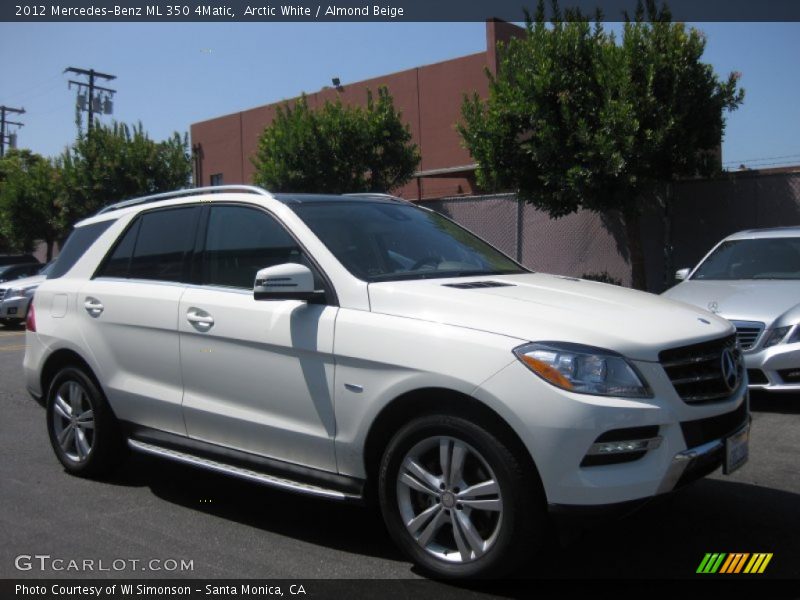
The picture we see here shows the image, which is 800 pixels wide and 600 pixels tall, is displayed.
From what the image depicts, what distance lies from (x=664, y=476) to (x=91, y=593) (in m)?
2.53

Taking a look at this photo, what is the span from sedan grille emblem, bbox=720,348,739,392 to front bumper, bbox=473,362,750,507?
0.47 m

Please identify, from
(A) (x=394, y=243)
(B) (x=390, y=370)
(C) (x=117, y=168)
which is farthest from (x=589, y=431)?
(C) (x=117, y=168)

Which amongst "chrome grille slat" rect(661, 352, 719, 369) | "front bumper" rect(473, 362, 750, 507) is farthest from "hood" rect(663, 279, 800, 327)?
"front bumper" rect(473, 362, 750, 507)

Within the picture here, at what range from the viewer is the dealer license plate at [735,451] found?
11.8 ft

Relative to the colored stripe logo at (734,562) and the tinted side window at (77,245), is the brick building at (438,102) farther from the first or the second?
the colored stripe logo at (734,562)

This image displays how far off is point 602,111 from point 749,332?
5.71 m

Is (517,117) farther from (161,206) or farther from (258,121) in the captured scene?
(258,121)

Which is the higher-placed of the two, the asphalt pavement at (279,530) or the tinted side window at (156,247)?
the tinted side window at (156,247)

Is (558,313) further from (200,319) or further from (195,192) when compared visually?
(195,192)

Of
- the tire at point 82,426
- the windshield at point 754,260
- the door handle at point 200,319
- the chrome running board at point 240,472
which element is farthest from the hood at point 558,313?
the windshield at point 754,260

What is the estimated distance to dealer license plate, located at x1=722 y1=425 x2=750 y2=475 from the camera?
11.8ft

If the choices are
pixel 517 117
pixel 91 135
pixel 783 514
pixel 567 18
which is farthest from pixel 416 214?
pixel 91 135

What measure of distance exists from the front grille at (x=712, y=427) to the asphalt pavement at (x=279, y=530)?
0.85 feet

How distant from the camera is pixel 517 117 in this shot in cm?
1280
